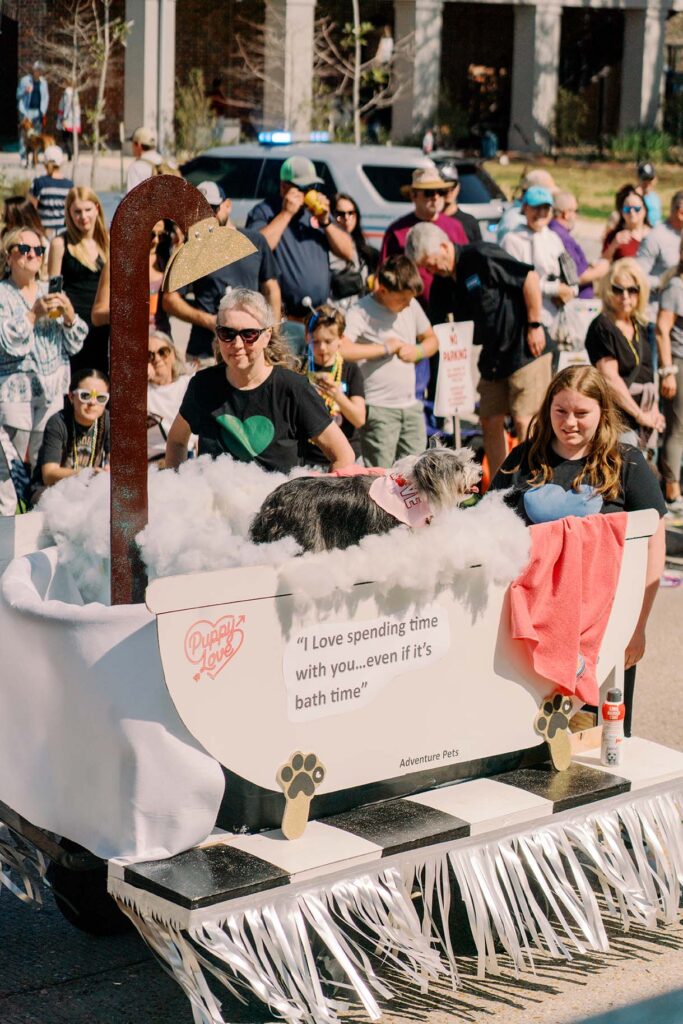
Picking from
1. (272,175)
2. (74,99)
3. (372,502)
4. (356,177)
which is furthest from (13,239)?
(74,99)

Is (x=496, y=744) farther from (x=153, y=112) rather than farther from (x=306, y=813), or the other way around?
(x=153, y=112)

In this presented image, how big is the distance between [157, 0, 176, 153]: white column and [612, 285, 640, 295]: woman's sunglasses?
24021 millimetres

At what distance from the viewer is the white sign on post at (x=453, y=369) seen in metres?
7.89

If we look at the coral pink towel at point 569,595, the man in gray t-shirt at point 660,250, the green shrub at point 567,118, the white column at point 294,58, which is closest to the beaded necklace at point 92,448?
the coral pink towel at point 569,595

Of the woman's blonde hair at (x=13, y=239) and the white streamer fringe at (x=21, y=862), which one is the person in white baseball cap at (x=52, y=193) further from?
the white streamer fringe at (x=21, y=862)

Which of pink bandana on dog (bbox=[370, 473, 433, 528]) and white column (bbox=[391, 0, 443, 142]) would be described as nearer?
pink bandana on dog (bbox=[370, 473, 433, 528])

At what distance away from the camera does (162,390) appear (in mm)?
7047

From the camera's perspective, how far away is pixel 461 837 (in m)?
3.60

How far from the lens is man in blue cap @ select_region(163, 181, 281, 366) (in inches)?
317

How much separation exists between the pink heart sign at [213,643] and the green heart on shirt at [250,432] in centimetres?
160

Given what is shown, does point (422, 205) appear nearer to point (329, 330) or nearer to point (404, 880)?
point (329, 330)

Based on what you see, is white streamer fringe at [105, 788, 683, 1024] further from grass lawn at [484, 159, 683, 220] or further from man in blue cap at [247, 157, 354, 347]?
grass lawn at [484, 159, 683, 220]

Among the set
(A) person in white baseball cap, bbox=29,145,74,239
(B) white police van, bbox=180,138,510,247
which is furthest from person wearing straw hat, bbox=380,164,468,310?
(B) white police van, bbox=180,138,510,247

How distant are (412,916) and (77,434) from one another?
349 centimetres
